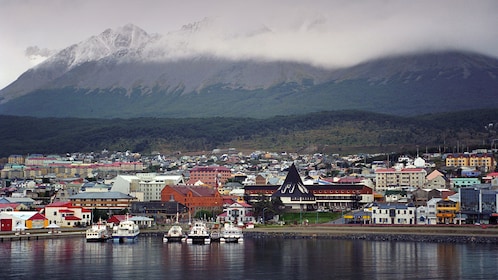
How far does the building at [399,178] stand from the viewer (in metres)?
102

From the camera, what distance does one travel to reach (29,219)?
257ft

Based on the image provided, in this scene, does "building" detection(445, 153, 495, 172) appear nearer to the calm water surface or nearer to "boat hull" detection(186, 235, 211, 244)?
the calm water surface

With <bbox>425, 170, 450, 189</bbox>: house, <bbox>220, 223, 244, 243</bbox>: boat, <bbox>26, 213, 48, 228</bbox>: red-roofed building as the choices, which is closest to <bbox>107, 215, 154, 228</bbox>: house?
<bbox>26, 213, 48, 228</bbox>: red-roofed building

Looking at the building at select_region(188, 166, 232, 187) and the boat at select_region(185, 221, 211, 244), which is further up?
the building at select_region(188, 166, 232, 187)

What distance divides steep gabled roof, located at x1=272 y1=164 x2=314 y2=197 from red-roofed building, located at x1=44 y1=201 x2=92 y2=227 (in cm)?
1798

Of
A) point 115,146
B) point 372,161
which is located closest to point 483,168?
point 372,161

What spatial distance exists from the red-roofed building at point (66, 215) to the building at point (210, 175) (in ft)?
112

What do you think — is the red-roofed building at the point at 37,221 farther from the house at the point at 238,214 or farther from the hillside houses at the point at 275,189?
the house at the point at 238,214

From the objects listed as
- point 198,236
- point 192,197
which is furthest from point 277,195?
point 198,236

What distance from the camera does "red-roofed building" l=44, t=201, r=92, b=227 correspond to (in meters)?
81.6

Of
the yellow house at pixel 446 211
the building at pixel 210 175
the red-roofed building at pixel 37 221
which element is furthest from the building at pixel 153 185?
the yellow house at pixel 446 211

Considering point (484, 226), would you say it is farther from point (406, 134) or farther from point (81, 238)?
point (406, 134)

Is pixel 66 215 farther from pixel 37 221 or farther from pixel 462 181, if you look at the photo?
pixel 462 181

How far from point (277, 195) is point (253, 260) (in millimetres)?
37967
